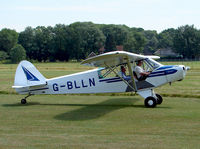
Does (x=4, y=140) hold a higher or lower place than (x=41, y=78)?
lower

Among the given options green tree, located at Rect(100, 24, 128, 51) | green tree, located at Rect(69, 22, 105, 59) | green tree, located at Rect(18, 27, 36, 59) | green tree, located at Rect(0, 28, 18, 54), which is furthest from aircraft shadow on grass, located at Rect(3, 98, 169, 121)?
green tree, located at Rect(0, 28, 18, 54)

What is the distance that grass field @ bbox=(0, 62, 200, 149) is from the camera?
6.89 m

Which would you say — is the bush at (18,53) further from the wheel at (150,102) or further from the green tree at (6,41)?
the wheel at (150,102)

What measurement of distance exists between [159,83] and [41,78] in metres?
Answer: 5.11

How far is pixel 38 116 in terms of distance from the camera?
1023 centimetres

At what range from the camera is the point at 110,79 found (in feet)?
40.9

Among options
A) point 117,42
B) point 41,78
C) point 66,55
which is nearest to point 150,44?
point 117,42

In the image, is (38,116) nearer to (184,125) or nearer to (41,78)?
(41,78)

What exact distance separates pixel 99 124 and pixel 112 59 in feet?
11.1

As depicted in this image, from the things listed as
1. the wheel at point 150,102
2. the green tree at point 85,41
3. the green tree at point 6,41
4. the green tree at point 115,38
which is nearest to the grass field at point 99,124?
the wheel at point 150,102

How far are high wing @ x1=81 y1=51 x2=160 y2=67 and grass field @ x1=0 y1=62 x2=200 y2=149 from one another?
1780 millimetres

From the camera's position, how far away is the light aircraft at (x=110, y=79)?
1163 cm

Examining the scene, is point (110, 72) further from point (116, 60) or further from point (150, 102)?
point (150, 102)

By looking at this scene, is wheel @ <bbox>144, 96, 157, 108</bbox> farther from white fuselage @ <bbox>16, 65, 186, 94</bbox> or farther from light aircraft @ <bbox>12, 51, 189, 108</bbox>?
white fuselage @ <bbox>16, 65, 186, 94</bbox>
